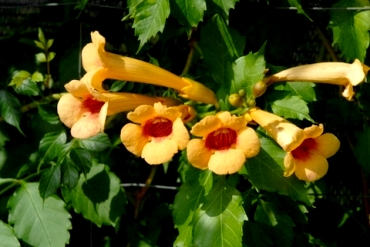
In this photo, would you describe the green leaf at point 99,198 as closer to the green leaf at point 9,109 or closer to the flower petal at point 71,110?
the green leaf at point 9,109

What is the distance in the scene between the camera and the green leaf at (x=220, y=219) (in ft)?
5.62

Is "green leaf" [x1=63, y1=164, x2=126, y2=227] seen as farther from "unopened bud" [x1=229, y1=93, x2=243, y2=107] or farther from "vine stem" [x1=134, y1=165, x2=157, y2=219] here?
"unopened bud" [x1=229, y1=93, x2=243, y2=107]

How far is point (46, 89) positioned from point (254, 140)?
1238mm

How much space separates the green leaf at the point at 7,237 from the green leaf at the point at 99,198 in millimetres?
246

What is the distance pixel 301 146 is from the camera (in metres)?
1.67

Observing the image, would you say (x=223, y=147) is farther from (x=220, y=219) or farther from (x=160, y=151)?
(x=220, y=219)

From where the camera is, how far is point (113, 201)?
2.27 meters

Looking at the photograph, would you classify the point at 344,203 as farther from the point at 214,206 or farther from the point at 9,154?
the point at 9,154

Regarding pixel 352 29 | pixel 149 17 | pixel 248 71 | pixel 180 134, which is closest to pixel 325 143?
pixel 248 71

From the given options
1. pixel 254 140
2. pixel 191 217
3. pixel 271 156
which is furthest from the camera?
pixel 191 217

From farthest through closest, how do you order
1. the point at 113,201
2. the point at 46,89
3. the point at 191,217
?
the point at 46,89 < the point at 113,201 < the point at 191,217

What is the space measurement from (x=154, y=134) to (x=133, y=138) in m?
0.07

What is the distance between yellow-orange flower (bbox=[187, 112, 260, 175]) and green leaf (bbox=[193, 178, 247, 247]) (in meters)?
0.23

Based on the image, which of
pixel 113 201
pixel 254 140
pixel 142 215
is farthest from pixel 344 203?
pixel 254 140
